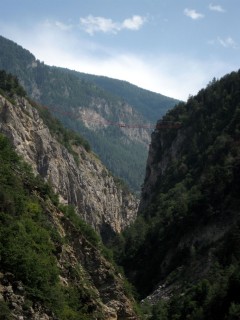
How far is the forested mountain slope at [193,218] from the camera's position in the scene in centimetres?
6212

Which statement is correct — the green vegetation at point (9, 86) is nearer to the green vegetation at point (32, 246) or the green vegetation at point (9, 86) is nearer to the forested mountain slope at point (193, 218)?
the forested mountain slope at point (193, 218)

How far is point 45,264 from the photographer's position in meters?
39.5

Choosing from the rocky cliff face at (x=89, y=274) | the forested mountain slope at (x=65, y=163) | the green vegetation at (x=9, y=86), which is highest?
A: the green vegetation at (x=9, y=86)

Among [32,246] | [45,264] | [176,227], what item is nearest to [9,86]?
[176,227]

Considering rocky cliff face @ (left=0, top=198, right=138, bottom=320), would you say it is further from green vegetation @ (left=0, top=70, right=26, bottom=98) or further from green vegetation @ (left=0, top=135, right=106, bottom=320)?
green vegetation @ (left=0, top=70, right=26, bottom=98)

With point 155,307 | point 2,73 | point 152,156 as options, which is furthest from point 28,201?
point 152,156

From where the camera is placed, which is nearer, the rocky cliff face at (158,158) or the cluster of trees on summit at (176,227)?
the cluster of trees on summit at (176,227)

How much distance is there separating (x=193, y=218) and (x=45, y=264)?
1842 inches

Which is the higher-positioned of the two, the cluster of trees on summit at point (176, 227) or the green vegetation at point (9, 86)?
the green vegetation at point (9, 86)

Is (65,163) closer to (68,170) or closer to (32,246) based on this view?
(68,170)

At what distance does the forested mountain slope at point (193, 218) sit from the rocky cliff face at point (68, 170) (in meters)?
9.38

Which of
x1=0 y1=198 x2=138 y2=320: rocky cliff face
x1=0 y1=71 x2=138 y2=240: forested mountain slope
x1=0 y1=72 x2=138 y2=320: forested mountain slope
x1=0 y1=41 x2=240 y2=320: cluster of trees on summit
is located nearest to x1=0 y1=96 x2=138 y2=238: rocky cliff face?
x1=0 y1=71 x2=138 y2=240: forested mountain slope

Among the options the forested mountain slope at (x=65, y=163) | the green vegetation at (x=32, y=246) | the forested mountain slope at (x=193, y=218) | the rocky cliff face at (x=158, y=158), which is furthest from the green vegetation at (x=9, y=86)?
the green vegetation at (x=32, y=246)

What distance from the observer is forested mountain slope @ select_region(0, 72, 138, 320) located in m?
35.2
